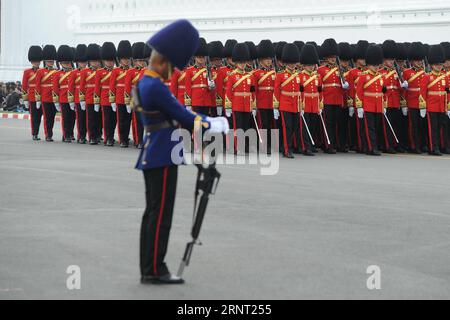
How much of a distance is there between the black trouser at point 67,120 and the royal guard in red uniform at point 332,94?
15.2 feet

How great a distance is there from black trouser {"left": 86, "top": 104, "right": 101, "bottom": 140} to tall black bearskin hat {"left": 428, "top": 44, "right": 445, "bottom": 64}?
215 inches

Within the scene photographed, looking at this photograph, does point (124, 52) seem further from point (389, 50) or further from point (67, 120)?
point (389, 50)

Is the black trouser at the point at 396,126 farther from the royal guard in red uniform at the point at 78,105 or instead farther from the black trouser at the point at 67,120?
the black trouser at the point at 67,120

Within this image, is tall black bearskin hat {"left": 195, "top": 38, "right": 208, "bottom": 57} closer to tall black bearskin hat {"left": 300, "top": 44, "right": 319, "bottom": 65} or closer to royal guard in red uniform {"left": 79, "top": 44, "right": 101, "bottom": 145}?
tall black bearskin hat {"left": 300, "top": 44, "right": 319, "bottom": 65}

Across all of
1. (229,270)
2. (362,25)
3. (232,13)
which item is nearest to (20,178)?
(229,270)

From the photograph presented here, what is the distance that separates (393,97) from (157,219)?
10.9m

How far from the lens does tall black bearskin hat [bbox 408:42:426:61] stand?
17.5 metres

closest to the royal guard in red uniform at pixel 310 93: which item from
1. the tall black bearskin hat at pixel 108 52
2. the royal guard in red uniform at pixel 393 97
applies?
the royal guard in red uniform at pixel 393 97

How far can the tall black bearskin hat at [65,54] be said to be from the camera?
65.6 feet

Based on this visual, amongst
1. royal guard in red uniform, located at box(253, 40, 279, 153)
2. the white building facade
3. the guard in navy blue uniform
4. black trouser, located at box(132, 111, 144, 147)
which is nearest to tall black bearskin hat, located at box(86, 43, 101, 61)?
black trouser, located at box(132, 111, 144, 147)

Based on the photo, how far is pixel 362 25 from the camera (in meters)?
26.1

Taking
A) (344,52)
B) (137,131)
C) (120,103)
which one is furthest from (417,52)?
(120,103)

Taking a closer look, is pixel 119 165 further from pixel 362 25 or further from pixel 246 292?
pixel 362 25

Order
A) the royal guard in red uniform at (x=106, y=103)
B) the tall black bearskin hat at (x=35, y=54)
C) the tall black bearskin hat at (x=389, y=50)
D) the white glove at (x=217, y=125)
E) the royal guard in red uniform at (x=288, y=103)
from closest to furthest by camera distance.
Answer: the white glove at (x=217, y=125)
the royal guard in red uniform at (x=288, y=103)
the tall black bearskin hat at (x=389, y=50)
the royal guard in red uniform at (x=106, y=103)
the tall black bearskin hat at (x=35, y=54)
